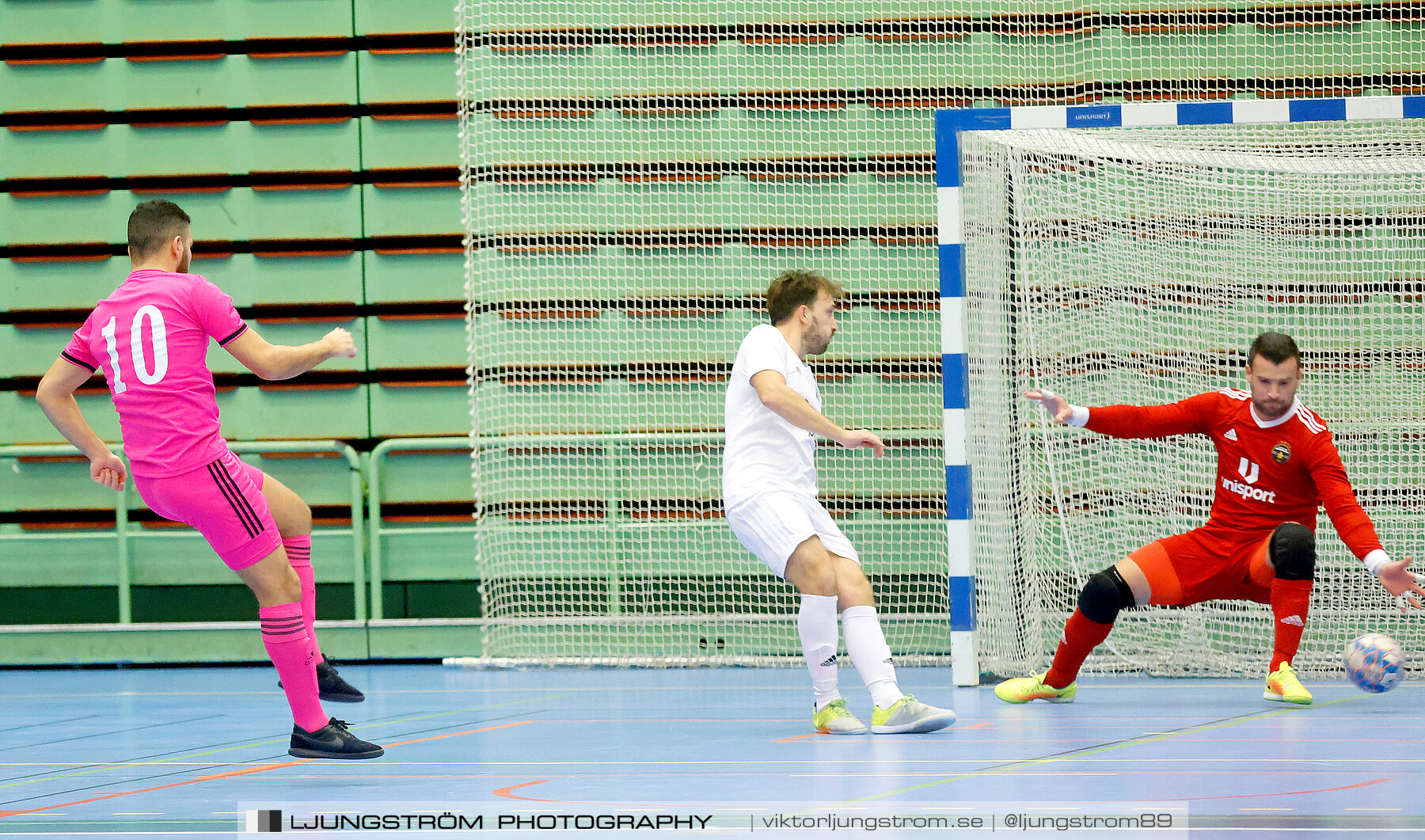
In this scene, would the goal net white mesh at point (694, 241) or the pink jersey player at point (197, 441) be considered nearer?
the pink jersey player at point (197, 441)

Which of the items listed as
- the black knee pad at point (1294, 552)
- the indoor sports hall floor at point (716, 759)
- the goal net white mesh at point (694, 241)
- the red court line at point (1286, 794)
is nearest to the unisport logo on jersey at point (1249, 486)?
the black knee pad at point (1294, 552)

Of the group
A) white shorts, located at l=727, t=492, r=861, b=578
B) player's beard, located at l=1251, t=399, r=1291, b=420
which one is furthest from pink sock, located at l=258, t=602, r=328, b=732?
player's beard, located at l=1251, t=399, r=1291, b=420

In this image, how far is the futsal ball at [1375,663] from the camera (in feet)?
17.7

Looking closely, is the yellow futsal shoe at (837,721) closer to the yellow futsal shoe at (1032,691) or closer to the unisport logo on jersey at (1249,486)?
the yellow futsal shoe at (1032,691)

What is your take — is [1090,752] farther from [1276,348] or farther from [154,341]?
[154,341]

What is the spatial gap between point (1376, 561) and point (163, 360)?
167 inches

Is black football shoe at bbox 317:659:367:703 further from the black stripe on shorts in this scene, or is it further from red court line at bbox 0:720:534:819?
the black stripe on shorts

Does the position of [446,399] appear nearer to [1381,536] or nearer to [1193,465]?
[1193,465]

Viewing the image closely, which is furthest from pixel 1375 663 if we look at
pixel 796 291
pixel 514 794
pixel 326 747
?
pixel 326 747

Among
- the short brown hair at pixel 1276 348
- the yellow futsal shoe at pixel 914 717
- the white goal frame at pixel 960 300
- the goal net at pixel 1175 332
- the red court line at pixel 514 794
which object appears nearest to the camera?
the red court line at pixel 514 794

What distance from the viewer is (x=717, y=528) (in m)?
8.09

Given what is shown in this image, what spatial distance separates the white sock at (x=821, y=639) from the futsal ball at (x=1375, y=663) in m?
2.00

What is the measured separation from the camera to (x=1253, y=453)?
5734 millimetres

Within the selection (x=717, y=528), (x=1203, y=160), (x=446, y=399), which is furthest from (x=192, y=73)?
(x=1203, y=160)
